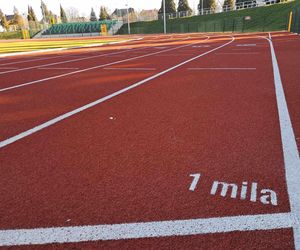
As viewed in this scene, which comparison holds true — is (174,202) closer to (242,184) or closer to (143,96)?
(242,184)

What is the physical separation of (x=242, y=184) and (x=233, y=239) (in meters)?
0.72

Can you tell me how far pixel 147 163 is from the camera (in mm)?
3055

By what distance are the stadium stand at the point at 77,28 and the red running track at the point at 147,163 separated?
2754 inches

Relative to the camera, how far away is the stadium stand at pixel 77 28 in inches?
2849

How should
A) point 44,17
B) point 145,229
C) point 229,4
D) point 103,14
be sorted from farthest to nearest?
point 103,14 → point 44,17 → point 229,4 → point 145,229

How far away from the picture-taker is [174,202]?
2.37 meters

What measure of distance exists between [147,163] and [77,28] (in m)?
75.7

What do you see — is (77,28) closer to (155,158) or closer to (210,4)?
(210,4)

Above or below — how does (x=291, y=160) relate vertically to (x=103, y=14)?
below

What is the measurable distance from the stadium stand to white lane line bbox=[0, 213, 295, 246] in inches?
2871

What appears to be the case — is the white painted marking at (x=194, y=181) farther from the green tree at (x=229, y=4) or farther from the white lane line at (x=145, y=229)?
the green tree at (x=229, y=4)

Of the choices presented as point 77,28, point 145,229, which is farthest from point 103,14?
point 145,229

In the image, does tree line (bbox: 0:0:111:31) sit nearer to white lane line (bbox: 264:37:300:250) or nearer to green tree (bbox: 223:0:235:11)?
green tree (bbox: 223:0:235:11)

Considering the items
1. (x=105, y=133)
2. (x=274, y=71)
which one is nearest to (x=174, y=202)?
(x=105, y=133)
